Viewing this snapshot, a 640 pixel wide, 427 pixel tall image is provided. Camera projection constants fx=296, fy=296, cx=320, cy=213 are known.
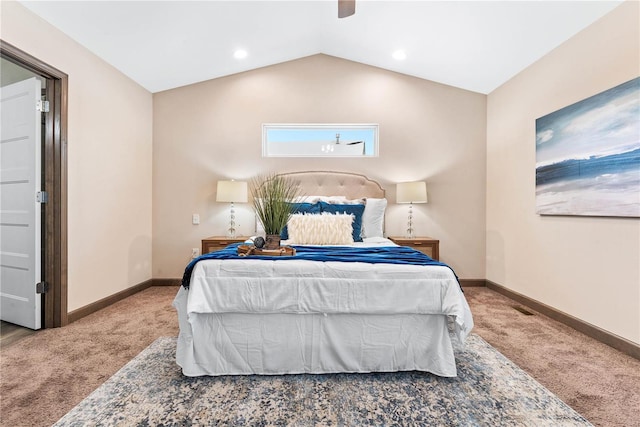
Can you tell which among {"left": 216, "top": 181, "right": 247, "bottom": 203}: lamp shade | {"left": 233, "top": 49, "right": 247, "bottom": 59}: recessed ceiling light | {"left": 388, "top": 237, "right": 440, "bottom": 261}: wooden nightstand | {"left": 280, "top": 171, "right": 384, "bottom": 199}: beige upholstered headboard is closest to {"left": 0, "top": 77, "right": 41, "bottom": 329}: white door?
{"left": 216, "top": 181, "right": 247, "bottom": 203}: lamp shade

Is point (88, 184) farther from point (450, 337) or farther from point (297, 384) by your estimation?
point (450, 337)

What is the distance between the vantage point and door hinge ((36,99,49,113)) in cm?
252

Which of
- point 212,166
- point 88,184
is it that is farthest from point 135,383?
point 212,166

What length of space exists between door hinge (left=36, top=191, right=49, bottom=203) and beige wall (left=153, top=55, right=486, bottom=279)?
1.45 meters

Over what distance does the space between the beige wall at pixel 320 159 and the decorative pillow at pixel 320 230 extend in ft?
3.96

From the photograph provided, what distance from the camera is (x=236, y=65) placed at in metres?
3.79

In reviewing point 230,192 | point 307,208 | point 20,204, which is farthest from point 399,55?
point 20,204

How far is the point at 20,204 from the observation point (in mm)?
2568

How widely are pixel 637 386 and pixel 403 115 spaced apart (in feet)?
10.9

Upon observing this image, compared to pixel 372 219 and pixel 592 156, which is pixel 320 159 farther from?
pixel 592 156

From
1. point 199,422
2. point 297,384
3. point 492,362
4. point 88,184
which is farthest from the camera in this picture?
point 88,184

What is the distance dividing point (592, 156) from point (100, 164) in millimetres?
4538

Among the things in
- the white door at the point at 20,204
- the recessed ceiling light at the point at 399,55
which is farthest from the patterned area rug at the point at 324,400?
the recessed ceiling light at the point at 399,55

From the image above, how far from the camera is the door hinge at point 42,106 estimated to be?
2518mm
